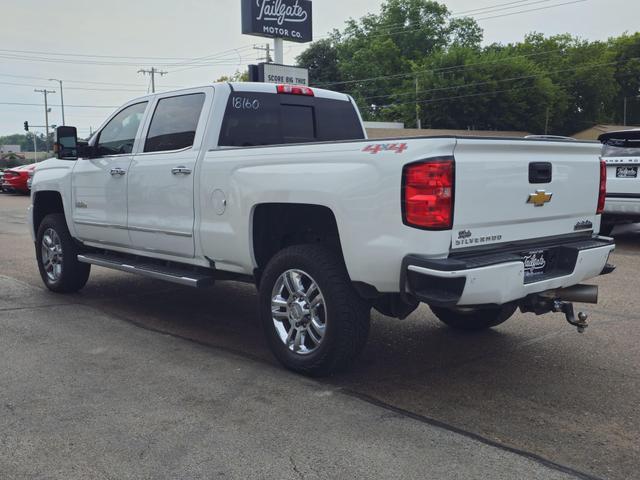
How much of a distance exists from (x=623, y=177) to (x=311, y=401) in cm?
757

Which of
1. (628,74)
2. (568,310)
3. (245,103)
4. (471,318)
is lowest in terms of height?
(471,318)

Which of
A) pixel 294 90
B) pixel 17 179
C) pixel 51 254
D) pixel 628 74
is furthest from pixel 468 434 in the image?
pixel 628 74

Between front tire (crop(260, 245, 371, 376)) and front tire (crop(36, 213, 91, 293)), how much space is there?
3211 millimetres

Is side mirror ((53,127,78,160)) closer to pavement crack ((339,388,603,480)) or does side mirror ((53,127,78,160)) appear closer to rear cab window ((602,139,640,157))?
pavement crack ((339,388,603,480))

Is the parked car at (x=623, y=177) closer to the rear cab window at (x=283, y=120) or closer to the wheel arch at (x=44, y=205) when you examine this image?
the rear cab window at (x=283, y=120)

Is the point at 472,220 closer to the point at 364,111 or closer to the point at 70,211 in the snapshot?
the point at 70,211

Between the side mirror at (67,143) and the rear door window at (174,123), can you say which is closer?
the rear door window at (174,123)

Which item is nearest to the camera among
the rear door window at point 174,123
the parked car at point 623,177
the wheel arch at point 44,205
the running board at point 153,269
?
the running board at point 153,269

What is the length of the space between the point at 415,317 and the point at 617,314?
6.24ft

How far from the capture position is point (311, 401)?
4.15 metres

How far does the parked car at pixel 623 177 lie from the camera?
9.78 metres

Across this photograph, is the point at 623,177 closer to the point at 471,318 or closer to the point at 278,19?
the point at 471,318

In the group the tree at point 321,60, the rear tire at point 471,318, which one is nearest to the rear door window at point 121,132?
the rear tire at point 471,318

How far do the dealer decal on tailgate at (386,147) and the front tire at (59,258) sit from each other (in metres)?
4.35
